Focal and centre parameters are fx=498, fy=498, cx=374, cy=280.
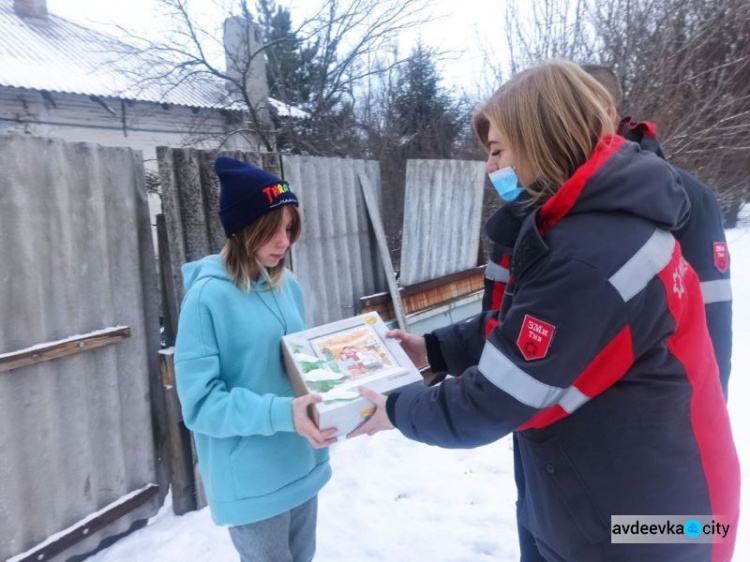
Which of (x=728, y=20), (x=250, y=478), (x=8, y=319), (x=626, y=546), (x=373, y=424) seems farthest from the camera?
(x=728, y=20)

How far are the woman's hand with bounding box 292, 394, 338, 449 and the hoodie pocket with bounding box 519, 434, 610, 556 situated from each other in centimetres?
63

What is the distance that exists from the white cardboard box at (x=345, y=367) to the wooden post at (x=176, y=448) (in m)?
1.53

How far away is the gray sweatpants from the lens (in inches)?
73.8

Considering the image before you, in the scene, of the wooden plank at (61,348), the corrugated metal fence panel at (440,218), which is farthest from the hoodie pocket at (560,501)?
the corrugated metal fence panel at (440,218)

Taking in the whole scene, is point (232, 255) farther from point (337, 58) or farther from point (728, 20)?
point (337, 58)

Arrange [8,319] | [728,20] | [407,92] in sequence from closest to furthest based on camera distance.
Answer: [8,319]
[728,20]
[407,92]

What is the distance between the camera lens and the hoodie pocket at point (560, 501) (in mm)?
1295

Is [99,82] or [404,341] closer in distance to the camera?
[404,341]

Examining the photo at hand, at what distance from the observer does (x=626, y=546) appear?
4.14ft

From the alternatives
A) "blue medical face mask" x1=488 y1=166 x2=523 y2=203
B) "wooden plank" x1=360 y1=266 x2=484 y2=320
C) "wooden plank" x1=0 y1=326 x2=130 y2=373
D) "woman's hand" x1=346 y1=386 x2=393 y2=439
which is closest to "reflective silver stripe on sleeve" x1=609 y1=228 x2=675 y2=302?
"blue medical face mask" x1=488 y1=166 x2=523 y2=203

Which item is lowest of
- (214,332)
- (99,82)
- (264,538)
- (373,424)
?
(264,538)

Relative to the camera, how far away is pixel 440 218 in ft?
17.2

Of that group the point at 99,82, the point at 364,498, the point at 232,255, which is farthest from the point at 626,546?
the point at 99,82

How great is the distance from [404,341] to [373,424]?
57cm
